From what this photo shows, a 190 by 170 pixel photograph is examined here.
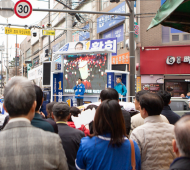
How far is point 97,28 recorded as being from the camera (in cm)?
2555

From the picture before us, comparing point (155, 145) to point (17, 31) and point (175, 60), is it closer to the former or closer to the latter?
point (17, 31)

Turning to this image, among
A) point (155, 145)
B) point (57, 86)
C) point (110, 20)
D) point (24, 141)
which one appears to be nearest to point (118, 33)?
point (110, 20)

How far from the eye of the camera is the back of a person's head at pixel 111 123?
2.19 meters

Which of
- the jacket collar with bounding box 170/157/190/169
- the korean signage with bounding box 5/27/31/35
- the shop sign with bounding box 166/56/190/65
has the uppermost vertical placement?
the korean signage with bounding box 5/27/31/35

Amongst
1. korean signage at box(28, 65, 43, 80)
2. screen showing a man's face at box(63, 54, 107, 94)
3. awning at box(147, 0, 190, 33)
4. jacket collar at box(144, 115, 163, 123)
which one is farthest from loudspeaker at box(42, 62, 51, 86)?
jacket collar at box(144, 115, 163, 123)

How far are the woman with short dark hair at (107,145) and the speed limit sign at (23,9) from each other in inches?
434

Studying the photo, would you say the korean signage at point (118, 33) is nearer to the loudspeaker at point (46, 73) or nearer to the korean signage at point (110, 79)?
the loudspeaker at point (46, 73)

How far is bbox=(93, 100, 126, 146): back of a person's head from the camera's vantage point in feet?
7.17

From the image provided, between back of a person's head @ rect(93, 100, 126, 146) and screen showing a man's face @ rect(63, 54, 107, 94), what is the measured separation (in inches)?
440

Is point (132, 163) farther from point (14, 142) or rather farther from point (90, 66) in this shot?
point (90, 66)

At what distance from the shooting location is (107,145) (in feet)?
7.14

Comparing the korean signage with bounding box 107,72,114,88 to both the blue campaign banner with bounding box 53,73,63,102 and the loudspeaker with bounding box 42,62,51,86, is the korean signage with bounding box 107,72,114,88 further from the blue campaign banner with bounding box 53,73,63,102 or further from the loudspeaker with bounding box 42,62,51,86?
the loudspeaker with bounding box 42,62,51,86

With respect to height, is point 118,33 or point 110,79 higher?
point 118,33

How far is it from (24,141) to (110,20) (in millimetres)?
22471
